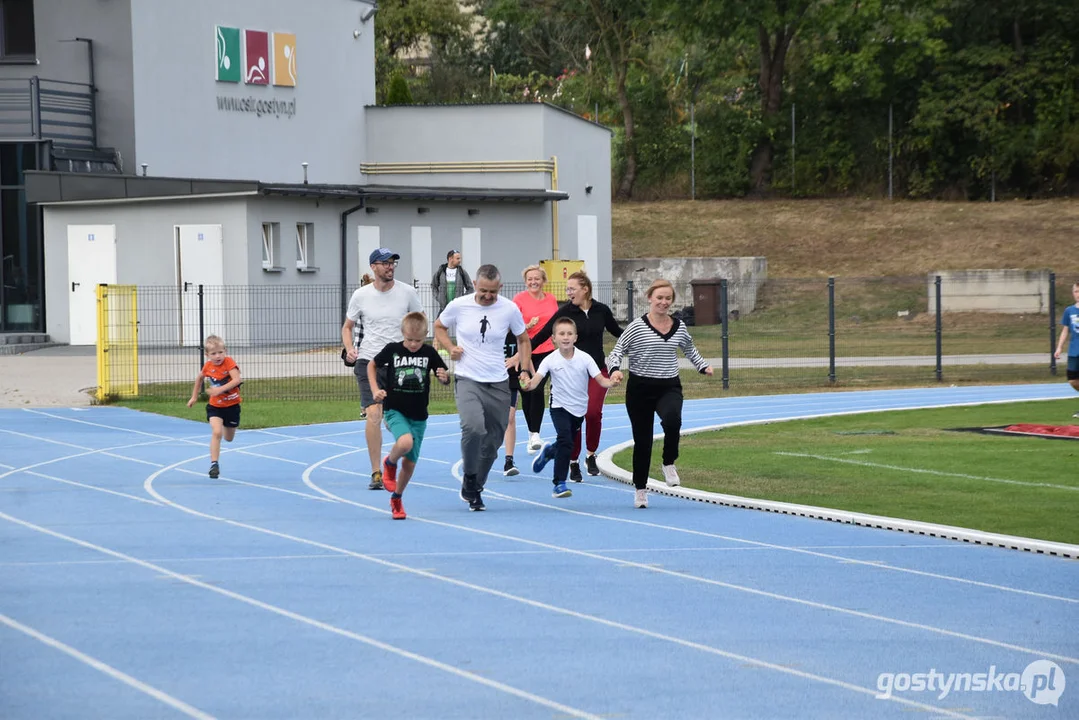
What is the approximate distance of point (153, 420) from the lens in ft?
71.3

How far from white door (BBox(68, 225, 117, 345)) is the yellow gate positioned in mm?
10410

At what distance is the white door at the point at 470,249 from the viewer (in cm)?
4003

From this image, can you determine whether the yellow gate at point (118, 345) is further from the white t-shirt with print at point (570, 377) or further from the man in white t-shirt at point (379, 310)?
the white t-shirt with print at point (570, 377)

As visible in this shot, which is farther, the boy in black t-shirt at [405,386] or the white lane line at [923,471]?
the white lane line at [923,471]

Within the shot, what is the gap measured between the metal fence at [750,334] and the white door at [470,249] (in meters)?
2.65

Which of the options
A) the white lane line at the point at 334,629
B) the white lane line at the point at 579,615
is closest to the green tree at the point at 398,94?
the white lane line at the point at 579,615

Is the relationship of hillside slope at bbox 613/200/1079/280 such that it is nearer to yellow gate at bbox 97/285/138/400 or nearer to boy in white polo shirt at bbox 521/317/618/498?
yellow gate at bbox 97/285/138/400

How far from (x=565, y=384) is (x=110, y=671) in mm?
6765

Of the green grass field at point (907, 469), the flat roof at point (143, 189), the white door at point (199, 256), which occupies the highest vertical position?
the flat roof at point (143, 189)

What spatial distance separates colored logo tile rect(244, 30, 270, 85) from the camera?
4034cm

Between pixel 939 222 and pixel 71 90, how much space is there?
93.2ft

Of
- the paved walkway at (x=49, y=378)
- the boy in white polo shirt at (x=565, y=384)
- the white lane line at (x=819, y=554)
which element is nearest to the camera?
the white lane line at (x=819, y=554)

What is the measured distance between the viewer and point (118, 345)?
2488 centimetres

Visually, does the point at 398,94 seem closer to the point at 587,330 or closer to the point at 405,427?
the point at 587,330
